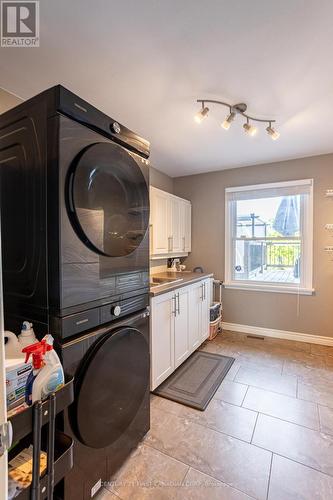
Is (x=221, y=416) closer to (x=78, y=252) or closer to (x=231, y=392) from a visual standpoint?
(x=231, y=392)

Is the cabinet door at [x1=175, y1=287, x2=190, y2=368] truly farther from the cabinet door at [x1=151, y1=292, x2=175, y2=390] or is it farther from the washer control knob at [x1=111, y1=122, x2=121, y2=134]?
the washer control knob at [x1=111, y1=122, x2=121, y2=134]

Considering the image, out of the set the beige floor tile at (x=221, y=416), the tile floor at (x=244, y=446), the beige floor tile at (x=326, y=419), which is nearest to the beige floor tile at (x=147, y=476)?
the tile floor at (x=244, y=446)

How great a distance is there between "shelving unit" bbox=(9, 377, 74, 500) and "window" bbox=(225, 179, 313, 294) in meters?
3.16

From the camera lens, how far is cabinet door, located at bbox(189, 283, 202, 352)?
2756 mm

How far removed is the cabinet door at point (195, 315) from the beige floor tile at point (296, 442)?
1.07 metres

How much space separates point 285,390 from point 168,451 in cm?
127

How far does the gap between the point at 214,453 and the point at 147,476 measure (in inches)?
17.9

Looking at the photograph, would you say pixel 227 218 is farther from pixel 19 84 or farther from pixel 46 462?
pixel 46 462

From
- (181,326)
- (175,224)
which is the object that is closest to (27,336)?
(181,326)

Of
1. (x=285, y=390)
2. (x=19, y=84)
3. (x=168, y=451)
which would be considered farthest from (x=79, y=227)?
(x=285, y=390)

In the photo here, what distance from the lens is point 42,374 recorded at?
858mm

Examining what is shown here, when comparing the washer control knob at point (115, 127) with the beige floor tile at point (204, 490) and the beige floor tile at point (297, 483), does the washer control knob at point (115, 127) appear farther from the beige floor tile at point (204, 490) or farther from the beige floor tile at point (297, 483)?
the beige floor tile at point (297, 483)

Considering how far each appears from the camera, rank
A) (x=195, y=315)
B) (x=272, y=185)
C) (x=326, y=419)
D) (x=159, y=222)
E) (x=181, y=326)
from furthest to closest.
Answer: (x=272, y=185) → (x=159, y=222) → (x=195, y=315) → (x=181, y=326) → (x=326, y=419)

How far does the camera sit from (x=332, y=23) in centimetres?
127
